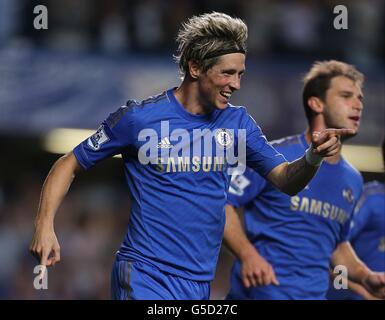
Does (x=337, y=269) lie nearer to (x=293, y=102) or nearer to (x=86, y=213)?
(x=293, y=102)

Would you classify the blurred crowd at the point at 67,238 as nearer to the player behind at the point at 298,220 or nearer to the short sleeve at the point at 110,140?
the player behind at the point at 298,220

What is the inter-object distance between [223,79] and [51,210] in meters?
1.26

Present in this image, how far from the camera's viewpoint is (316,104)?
8.34 m

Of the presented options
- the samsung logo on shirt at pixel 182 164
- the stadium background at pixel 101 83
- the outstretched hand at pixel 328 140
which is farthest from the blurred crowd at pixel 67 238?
the outstretched hand at pixel 328 140

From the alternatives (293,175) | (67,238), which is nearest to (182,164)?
(293,175)

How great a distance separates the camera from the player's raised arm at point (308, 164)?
20.2 feet

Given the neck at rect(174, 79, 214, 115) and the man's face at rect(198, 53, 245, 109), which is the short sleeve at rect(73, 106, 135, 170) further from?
the man's face at rect(198, 53, 245, 109)

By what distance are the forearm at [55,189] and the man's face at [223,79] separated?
2.97ft

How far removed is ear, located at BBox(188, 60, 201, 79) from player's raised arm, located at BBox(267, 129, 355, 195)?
73 centimetres

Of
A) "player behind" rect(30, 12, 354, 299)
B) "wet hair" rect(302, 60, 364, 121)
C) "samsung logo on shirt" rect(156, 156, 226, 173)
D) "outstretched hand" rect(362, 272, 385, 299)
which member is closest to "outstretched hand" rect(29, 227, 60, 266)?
"player behind" rect(30, 12, 354, 299)

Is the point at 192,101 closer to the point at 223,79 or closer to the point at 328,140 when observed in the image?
the point at 223,79

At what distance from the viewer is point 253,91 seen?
1352 centimetres

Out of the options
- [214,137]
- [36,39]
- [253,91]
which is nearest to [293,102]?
[253,91]
